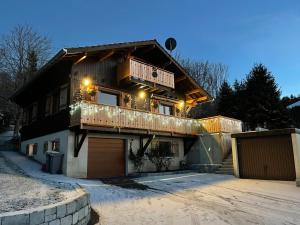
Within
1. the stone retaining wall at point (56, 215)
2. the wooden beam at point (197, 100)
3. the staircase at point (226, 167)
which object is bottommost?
the stone retaining wall at point (56, 215)

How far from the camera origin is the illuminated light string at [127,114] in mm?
13789

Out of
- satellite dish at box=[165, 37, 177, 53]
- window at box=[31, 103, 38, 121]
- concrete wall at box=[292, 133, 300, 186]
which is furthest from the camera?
satellite dish at box=[165, 37, 177, 53]

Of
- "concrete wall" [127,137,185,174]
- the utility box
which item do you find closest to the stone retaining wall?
the utility box

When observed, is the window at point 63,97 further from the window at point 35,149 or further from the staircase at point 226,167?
the staircase at point 226,167

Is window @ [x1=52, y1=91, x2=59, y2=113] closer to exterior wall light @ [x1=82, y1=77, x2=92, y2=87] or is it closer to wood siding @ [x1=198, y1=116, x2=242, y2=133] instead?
exterior wall light @ [x1=82, y1=77, x2=92, y2=87]

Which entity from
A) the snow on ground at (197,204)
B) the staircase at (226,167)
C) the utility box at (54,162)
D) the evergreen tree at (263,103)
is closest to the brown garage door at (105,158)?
the utility box at (54,162)

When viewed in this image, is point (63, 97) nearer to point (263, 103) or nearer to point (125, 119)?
point (125, 119)

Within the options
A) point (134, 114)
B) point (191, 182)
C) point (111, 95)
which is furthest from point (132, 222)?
point (111, 95)

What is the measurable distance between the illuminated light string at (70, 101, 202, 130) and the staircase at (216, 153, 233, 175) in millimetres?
3113

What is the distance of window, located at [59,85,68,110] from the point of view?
1572 centimetres

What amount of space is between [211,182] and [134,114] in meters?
5.61

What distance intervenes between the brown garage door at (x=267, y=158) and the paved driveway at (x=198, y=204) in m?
1.51

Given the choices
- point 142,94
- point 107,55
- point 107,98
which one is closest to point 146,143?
point 142,94

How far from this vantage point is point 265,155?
1531cm
